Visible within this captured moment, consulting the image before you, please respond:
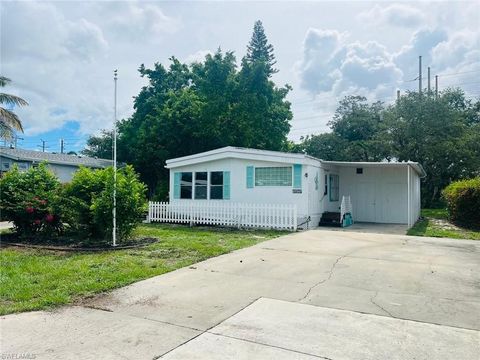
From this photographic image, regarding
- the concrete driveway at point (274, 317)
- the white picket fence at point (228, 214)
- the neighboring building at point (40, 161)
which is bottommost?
the concrete driveway at point (274, 317)

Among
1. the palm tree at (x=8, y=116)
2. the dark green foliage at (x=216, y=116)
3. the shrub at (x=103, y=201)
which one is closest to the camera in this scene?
the shrub at (x=103, y=201)

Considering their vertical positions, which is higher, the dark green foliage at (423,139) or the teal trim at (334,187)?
the dark green foliage at (423,139)

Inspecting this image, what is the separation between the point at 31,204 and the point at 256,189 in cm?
800

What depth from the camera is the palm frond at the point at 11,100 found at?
1833 centimetres

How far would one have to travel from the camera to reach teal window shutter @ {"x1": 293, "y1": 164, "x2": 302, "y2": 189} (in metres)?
13.8

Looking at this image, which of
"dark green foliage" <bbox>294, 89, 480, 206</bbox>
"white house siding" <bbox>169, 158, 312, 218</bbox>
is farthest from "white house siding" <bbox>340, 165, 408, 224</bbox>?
Answer: "dark green foliage" <bbox>294, 89, 480, 206</bbox>

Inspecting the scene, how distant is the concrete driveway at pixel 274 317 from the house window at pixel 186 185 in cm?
931

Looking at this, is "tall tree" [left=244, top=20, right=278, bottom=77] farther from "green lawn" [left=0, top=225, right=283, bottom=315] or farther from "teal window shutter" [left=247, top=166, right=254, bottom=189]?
"green lawn" [left=0, top=225, right=283, bottom=315]

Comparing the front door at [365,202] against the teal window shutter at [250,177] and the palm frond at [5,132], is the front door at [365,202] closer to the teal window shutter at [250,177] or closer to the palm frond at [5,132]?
the teal window shutter at [250,177]

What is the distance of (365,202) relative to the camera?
57.1ft

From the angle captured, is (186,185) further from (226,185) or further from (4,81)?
(4,81)

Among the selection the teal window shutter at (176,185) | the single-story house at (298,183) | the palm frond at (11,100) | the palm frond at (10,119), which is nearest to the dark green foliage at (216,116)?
the teal window shutter at (176,185)

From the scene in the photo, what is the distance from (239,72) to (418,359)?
22685mm

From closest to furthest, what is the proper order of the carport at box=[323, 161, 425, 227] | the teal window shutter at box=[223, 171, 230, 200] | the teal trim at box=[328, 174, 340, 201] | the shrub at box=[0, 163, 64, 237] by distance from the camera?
the shrub at box=[0, 163, 64, 237] < the teal window shutter at box=[223, 171, 230, 200] < the carport at box=[323, 161, 425, 227] < the teal trim at box=[328, 174, 340, 201]
